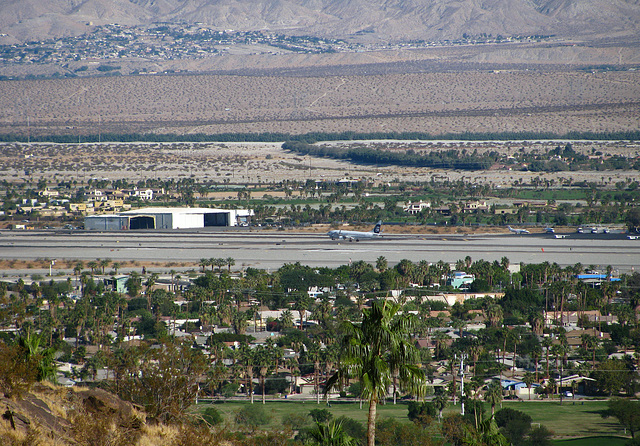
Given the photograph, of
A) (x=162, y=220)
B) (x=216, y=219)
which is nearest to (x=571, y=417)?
(x=216, y=219)

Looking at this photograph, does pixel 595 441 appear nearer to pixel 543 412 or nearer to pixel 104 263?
pixel 543 412

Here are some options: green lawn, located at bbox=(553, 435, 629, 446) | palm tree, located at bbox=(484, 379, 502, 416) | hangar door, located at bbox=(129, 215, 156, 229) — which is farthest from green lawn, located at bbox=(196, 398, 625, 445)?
hangar door, located at bbox=(129, 215, 156, 229)

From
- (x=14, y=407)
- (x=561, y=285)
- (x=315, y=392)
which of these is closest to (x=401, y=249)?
(x=561, y=285)

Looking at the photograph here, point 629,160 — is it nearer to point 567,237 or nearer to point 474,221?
point 474,221

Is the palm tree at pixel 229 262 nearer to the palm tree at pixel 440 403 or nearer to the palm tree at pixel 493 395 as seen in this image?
the palm tree at pixel 440 403

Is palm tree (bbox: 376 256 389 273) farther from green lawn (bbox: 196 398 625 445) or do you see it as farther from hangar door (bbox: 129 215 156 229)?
hangar door (bbox: 129 215 156 229)
